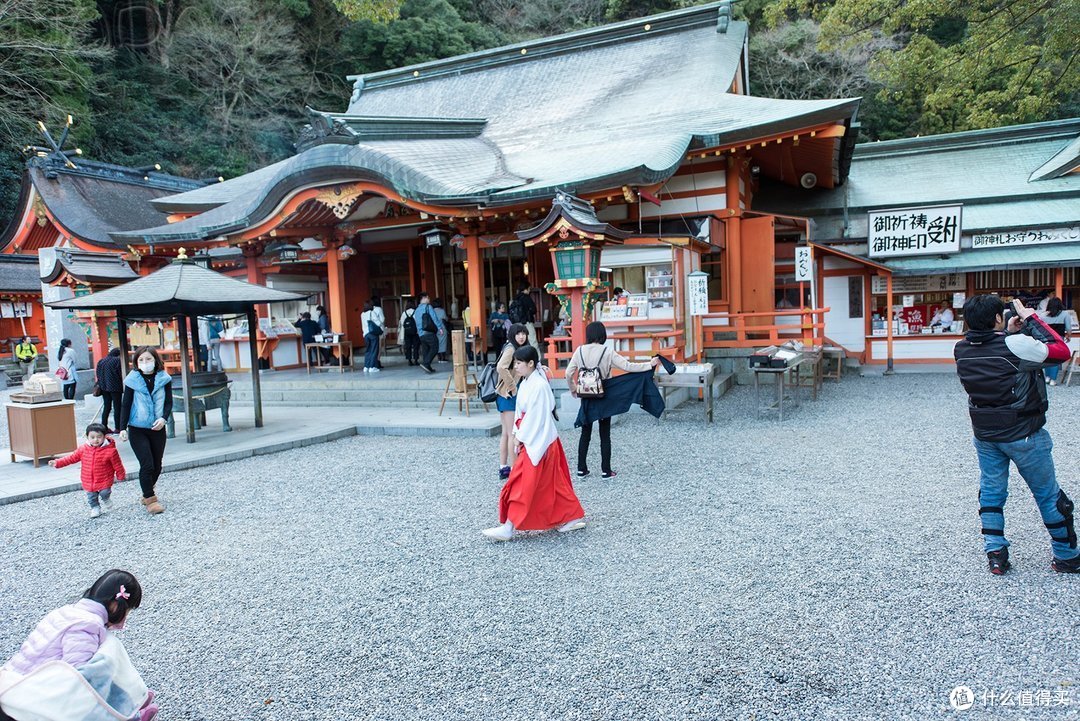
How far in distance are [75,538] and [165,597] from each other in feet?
6.10

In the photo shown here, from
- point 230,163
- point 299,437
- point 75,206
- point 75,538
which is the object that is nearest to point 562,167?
point 299,437

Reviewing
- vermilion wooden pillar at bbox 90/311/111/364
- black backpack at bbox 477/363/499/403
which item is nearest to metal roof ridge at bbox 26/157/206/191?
vermilion wooden pillar at bbox 90/311/111/364

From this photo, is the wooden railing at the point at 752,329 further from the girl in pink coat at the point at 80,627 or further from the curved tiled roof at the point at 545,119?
the girl in pink coat at the point at 80,627

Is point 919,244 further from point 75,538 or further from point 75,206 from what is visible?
point 75,206

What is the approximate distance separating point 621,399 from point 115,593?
14.5ft

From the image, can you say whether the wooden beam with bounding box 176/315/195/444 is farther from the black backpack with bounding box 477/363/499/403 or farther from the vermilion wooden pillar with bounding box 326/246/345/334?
the black backpack with bounding box 477/363/499/403

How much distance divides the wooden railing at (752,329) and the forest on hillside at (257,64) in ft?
30.6

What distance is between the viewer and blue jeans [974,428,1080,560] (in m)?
3.48

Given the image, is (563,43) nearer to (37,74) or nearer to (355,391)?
(355,391)

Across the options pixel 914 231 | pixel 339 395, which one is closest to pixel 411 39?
pixel 339 395

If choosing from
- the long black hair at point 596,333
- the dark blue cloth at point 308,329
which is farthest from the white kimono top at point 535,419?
the dark blue cloth at point 308,329

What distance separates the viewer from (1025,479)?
11.6 ft

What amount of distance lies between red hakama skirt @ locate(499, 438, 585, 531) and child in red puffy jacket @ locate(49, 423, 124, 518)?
11.5 feet

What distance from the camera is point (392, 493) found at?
19.9ft
